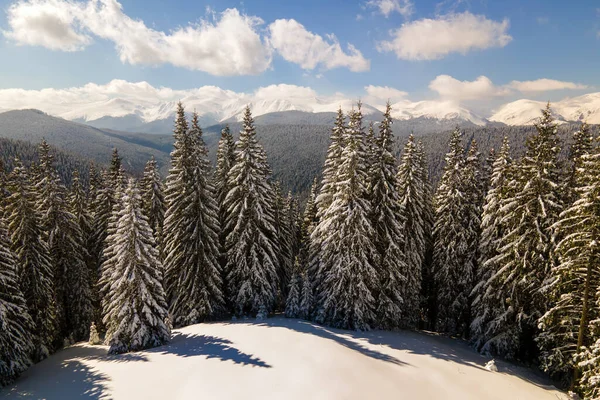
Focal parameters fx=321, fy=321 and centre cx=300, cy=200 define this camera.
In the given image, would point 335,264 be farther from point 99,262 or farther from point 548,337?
point 99,262

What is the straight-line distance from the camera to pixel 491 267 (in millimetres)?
24062

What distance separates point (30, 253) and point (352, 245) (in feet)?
80.5

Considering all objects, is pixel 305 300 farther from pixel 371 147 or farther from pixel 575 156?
pixel 575 156

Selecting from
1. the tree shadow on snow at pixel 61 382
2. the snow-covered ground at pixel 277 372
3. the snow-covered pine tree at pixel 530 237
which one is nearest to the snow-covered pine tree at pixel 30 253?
the snow-covered ground at pixel 277 372

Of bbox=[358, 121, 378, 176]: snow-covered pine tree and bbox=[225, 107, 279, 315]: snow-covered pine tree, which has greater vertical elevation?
bbox=[358, 121, 378, 176]: snow-covered pine tree

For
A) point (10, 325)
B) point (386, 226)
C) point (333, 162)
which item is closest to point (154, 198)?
point (10, 325)

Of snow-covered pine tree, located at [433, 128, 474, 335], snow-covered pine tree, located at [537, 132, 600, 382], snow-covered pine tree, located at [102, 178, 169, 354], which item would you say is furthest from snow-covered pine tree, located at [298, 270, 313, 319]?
snow-covered pine tree, located at [537, 132, 600, 382]

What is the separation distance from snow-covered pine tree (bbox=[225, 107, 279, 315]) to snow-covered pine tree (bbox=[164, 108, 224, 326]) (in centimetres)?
158

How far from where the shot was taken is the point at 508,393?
54.8 feet

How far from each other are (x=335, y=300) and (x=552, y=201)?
54.5 ft

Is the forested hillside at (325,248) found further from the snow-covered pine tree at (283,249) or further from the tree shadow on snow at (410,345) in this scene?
the snow-covered pine tree at (283,249)

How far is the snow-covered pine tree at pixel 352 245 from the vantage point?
83.0 feet

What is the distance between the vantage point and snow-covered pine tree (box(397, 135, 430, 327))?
90.9ft

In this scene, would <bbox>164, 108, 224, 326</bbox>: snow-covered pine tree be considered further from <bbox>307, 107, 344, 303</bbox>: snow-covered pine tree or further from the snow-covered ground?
<bbox>307, 107, 344, 303</bbox>: snow-covered pine tree
